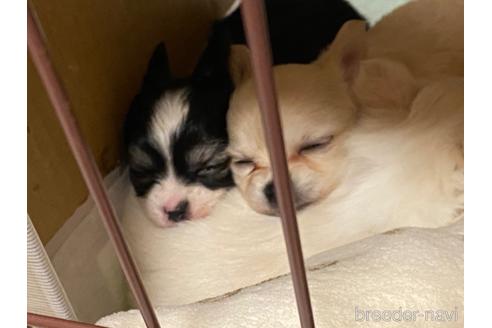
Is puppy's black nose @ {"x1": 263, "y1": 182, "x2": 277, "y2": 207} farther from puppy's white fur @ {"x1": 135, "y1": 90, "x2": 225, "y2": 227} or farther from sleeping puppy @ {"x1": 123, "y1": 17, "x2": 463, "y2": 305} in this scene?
puppy's white fur @ {"x1": 135, "y1": 90, "x2": 225, "y2": 227}

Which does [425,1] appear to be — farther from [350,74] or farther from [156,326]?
[156,326]

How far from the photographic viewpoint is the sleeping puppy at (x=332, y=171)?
41.0 inches

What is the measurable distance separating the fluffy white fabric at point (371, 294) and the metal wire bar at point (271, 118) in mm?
195

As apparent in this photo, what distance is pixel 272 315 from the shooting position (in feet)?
2.51

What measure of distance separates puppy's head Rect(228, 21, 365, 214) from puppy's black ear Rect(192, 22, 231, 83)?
108 mm

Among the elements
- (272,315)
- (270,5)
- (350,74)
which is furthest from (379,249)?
(270,5)

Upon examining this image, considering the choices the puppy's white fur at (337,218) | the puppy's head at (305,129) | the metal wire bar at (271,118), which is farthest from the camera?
the puppy's head at (305,129)

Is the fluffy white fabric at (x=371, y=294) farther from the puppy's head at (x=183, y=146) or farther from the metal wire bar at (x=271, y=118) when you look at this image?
the puppy's head at (x=183, y=146)

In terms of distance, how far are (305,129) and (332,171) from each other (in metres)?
0.09

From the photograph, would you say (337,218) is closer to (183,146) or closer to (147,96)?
(183,146)

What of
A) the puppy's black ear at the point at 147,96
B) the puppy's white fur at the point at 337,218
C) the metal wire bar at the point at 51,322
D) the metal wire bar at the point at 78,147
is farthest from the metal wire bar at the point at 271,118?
the puppy's black ear at the point at 147,96

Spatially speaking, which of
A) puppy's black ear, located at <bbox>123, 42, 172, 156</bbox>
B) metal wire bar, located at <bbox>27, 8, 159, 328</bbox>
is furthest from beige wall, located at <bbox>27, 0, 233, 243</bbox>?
metal wire bar, located at <bbox>27, 8, 159, 328</bbox>
